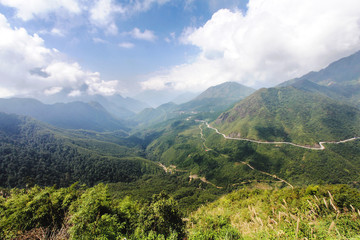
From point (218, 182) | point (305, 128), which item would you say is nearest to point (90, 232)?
point (218, 182)

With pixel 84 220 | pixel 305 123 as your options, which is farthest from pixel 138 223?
pixel 305 123

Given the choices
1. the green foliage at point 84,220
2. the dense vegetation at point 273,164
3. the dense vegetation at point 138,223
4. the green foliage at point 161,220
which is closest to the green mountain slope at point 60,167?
the dense vegetation at point 273,164

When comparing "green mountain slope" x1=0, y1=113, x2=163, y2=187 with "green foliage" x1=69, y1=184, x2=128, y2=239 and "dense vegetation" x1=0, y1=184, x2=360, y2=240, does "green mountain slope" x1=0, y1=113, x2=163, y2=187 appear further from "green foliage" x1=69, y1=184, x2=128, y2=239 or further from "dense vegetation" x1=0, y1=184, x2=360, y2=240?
"green foliage" x1=69, y1=184, x2=128, y2=239

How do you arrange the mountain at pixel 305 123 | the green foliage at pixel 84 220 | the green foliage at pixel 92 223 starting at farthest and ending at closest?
the mountain at pixel 305 123 → the green foliage at pixel 84 220 → the green foliage at pixel 92 223

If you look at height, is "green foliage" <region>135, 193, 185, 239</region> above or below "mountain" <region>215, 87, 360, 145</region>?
above

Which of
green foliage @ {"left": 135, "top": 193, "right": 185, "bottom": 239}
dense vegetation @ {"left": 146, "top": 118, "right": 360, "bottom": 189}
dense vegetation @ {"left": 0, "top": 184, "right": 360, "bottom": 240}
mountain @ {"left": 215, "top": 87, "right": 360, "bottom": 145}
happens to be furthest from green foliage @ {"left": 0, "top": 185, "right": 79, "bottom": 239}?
mountain @ {"left": 215, "top": 87, "right": 360, "bottom": 145}

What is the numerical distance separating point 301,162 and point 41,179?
211814 millimetres

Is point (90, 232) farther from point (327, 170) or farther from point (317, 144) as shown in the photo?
point (317, 144)

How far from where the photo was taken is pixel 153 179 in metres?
120

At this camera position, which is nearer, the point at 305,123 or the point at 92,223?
the point at 92,223

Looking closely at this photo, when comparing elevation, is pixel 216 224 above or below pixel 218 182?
above

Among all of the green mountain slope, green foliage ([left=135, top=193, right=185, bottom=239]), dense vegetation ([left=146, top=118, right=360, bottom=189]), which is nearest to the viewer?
green foliage ([left=135, top=193, right=185, bottom=239])

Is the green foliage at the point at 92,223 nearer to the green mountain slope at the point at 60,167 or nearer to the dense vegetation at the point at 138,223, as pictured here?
the dense vegetation at the point at 138,223

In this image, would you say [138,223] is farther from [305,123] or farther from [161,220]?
[305,123]
